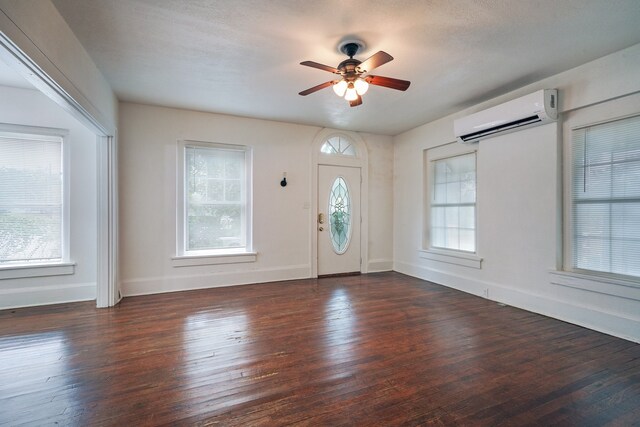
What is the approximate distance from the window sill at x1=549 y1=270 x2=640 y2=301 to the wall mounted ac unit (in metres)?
1.68

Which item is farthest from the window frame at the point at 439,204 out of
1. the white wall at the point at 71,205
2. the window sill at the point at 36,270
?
the window sill at the point at 36,270

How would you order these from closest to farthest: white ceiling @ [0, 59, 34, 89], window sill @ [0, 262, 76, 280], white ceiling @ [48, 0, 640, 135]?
1. white ceiling @ [48, 0, 640, 135]
2. white ceiling @ [0, 59, 34, 89]
3. window sill @ [0, 262, 76, 280]

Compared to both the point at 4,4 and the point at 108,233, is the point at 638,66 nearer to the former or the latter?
the point at 4,4

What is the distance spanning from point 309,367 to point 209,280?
2.80 meters

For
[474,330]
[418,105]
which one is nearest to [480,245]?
[474,330]

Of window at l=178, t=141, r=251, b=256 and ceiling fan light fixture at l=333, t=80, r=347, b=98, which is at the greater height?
ceiling fan light fixture at l=333, t=80, r=347, b=98

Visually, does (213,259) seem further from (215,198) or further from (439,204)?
(439,204)

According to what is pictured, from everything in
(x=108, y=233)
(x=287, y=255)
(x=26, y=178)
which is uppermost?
(x=26, y=178)

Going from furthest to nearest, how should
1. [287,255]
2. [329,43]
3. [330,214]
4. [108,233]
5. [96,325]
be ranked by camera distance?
1. [330,214]
2. [287,255]
3. [108,233]
4. [96,325]
5. [329,43]

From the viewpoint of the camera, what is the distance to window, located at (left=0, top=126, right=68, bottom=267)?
3.61 metres

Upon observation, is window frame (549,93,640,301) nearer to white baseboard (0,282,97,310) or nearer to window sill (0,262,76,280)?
white baseboard (0,282,97,310)

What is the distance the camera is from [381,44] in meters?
2.63

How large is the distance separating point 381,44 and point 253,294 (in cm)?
340

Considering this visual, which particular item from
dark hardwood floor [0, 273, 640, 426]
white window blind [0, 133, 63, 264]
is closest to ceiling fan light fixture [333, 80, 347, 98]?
dark hardwood floor [0, 273, 640, 426]
